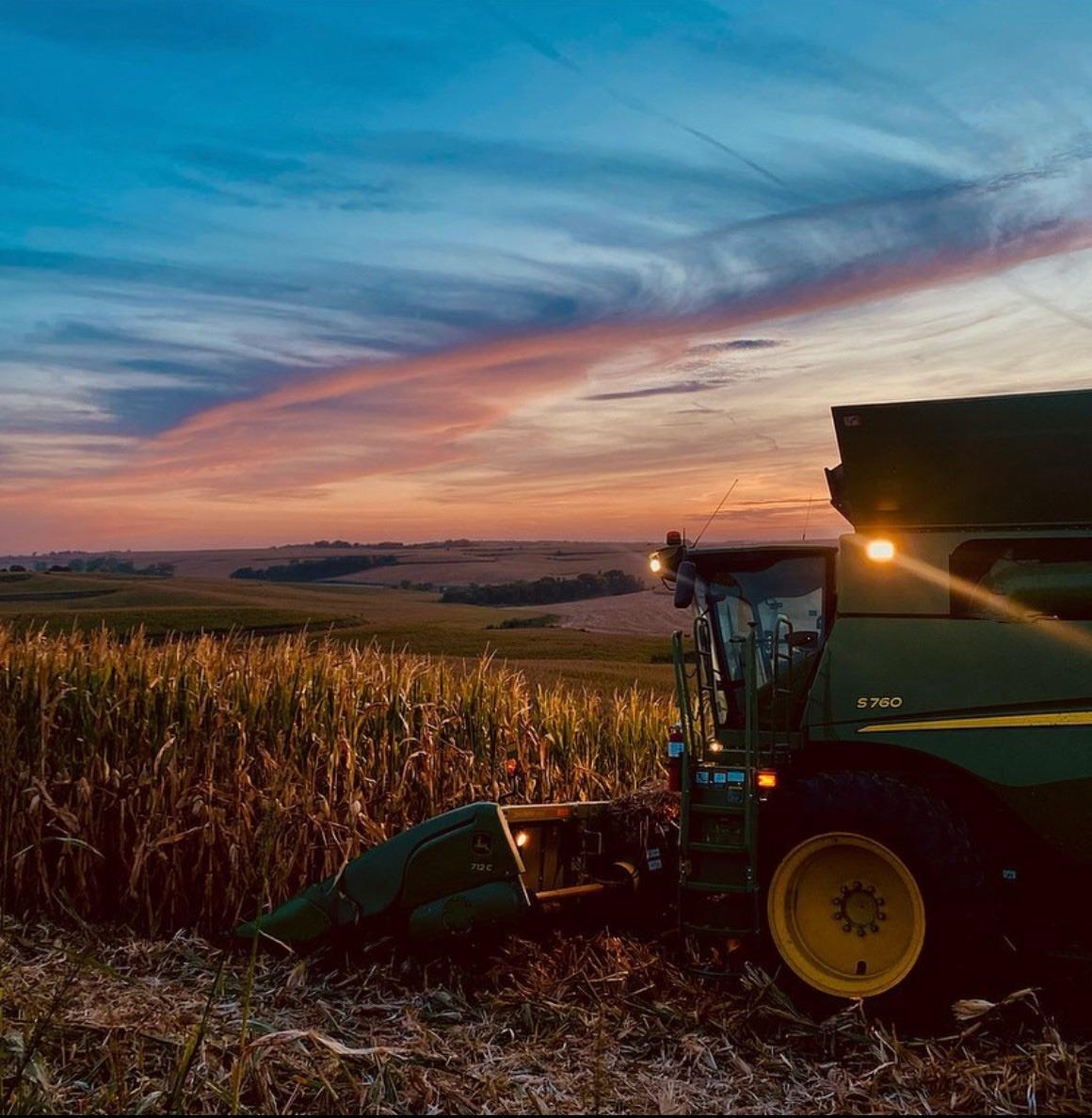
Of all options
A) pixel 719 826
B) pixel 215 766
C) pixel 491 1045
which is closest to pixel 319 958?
pixel 491 1045

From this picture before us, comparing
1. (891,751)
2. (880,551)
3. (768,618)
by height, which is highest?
(880,551)

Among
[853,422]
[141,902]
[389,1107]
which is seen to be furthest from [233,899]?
[853,422]

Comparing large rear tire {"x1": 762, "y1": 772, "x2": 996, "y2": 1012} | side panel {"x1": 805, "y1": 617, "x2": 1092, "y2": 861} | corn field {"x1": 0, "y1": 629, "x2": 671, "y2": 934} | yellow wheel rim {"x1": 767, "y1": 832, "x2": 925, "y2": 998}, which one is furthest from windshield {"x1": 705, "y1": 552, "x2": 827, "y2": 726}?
corn field {"x1": 0, "y1": 629, "x2": 671, "y2": 934}

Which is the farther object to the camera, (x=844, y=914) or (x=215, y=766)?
(x=215, y=766)

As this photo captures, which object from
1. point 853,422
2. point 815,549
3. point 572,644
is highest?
point 853,422

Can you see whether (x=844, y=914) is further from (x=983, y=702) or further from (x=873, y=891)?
(x=983, y=702)

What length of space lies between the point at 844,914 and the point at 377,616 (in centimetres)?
3538

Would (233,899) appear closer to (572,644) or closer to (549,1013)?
(549,1013)

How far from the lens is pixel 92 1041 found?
214 inches

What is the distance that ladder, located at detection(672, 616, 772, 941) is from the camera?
657 centimetres

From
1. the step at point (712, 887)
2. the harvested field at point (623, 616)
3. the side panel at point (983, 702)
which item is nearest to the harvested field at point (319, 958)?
the step at point (712, 887)

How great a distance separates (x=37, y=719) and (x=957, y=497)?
649 cm

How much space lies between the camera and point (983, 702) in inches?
252

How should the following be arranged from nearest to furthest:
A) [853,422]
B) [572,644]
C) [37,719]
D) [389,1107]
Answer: [389,1107] → [853,422] → [37,719] → [572,644]
